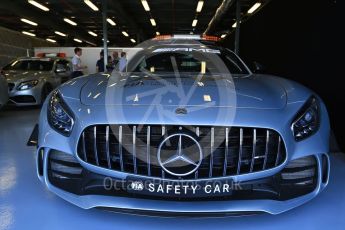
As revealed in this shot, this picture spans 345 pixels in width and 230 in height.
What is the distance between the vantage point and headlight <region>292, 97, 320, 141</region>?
76.4 inches

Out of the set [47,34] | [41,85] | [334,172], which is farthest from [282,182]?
[47,34]

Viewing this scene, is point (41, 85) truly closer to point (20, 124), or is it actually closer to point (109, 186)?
point (20, 124)

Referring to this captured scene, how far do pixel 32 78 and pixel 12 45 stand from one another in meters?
16.3

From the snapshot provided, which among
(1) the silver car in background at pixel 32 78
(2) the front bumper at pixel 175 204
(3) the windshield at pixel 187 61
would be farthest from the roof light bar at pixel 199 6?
(2) the front bumper at pixel 175 204

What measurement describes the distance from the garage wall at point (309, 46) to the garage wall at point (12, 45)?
14.6 meters

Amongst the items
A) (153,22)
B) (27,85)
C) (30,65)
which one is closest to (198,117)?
(27,85)

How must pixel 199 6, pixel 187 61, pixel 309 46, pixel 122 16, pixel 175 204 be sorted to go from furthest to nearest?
pixel 122 16, pixel 199 6, pixel 309 46, pixel 187 61, pixel 175 204

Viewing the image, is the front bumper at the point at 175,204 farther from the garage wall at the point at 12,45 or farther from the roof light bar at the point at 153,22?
the roof light bar at the point at 153,22

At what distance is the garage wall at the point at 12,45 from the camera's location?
20.1m

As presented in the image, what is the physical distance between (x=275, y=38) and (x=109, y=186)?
7038mm

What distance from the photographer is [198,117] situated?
1.83m

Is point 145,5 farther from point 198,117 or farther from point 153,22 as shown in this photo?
point 198,117

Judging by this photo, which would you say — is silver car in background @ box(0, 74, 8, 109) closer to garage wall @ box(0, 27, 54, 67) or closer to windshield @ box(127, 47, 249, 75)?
windshield @ box(127, 47, 249, 75)

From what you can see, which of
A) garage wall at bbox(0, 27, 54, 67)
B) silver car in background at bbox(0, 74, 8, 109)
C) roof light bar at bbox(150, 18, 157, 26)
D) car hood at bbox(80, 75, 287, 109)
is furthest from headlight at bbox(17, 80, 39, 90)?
roof light bar at bbox(150, 18, 157, 26)
